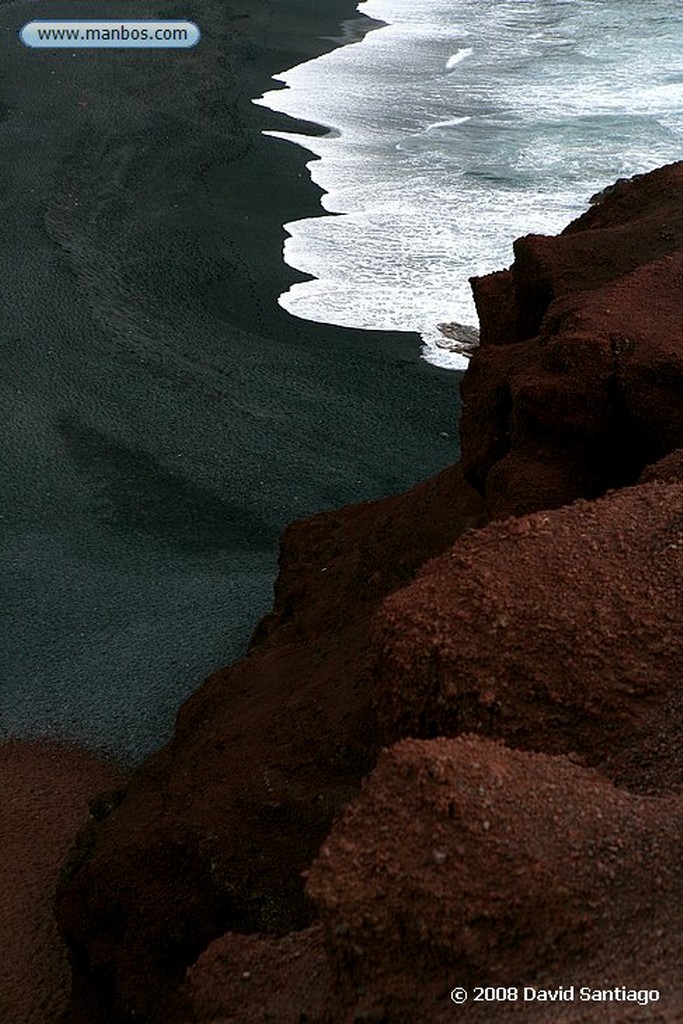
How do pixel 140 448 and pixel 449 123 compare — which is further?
pixel 449 123

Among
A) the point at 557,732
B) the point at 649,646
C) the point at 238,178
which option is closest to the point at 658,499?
Answer: the point at 649,646

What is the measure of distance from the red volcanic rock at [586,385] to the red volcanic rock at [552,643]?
3.74 ft

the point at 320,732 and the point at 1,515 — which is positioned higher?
the point at 320,732

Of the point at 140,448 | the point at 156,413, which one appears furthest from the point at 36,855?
the point at 156,413

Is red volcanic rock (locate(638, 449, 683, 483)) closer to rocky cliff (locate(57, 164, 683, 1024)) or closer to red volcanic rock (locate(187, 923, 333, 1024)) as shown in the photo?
rocky cliff (locate(57, 164, 683, 1024))

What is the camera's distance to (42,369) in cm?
1178

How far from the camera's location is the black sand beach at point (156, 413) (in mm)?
8312

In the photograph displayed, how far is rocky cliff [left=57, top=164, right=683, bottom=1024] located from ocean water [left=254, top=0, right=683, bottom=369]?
231 inches

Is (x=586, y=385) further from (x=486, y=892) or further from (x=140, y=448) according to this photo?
(x=140, y=448)

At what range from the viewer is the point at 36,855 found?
6.59m

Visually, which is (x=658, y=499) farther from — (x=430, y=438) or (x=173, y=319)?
(x=173, y=319)

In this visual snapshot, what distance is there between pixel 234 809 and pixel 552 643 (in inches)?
67.7

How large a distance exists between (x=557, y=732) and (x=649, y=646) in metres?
0.41

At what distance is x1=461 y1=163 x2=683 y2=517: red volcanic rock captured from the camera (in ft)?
18.4
